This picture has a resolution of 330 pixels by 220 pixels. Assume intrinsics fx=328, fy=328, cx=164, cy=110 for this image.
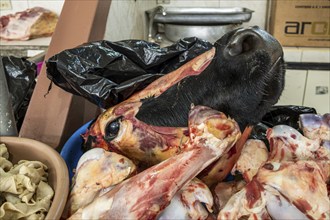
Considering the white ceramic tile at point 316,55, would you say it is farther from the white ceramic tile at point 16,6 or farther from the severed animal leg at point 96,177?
the white ceramic tile at point 16,6

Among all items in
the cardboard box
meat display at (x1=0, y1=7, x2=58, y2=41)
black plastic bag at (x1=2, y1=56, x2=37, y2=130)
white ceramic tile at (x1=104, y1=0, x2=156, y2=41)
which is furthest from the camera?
meat display at (x1=0, y1=7, x2=58, y2=41)

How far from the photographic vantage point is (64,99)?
0.80 meters

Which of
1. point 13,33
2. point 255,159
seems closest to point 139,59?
point 255,159

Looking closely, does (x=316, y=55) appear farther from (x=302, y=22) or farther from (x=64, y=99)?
(x=64, y=99)

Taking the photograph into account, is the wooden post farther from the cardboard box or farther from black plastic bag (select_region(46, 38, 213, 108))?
the cardboard box

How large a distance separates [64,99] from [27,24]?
1522 mm

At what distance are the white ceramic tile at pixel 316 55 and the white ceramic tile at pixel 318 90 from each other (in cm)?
7

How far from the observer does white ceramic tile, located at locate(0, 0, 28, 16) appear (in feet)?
7.61

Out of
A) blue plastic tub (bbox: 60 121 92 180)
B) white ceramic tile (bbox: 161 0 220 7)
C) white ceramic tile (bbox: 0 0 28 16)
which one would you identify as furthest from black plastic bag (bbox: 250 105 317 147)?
white ceramic tile (bbox: 0 0 28 16)

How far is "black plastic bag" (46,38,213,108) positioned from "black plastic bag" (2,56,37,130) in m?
0.23

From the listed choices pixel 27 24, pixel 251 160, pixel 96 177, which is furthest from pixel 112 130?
pixel 27 24

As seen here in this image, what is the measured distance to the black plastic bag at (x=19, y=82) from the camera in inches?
33.8

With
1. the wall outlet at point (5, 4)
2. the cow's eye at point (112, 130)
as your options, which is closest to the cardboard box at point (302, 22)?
the cow's eye at point (112, 130)

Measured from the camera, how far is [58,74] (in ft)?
2.23
